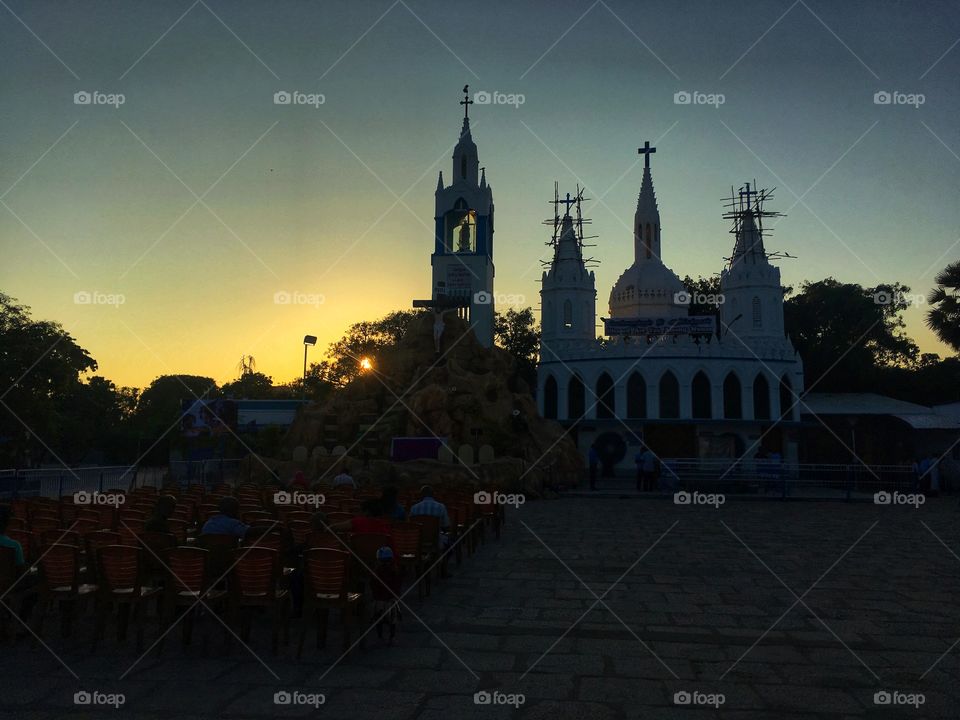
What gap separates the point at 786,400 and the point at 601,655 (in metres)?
38.7

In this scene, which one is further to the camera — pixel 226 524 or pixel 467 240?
pixel 467 240

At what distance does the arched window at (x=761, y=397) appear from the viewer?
41.5 m

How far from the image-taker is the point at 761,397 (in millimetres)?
41719

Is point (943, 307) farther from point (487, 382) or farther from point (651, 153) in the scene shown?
point (651, 153)

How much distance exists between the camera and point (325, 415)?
32.7 m

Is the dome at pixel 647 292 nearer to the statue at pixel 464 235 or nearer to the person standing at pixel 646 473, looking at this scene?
the statue at pixel 464 235
